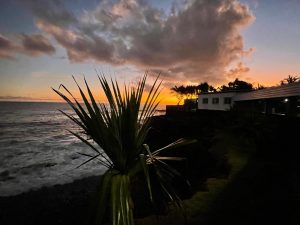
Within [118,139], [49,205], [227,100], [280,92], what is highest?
[280,92]

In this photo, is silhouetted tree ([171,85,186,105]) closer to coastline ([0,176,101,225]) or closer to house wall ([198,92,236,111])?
house wall ([198,92,236,111])

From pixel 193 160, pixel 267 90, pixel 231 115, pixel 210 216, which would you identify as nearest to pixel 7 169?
pixel 193 160

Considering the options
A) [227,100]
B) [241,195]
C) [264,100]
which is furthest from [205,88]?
[241,195]

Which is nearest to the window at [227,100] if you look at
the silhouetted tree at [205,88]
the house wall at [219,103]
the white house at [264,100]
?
the white house at [264,100]

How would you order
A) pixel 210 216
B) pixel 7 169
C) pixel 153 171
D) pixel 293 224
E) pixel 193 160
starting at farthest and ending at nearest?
pixel 7 169
pixel 193 160
pixel 210 216
pixel 293 224
pixel 153 171

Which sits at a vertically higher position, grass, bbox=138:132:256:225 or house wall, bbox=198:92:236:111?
house wall, bbox=198:92:236:111

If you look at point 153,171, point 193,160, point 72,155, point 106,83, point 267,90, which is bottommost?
point 72,155

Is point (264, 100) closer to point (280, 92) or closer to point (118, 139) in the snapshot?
point (280, 92)

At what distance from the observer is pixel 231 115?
1822 cm

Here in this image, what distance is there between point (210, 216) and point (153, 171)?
268cm

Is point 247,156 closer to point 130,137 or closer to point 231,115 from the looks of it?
point 130,137

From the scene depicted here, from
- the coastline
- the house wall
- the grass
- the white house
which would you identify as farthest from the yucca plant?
the house wall

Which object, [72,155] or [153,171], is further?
[72,155]

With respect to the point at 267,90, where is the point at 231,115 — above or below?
below
